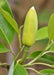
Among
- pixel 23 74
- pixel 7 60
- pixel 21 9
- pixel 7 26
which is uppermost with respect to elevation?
pixel 7 26

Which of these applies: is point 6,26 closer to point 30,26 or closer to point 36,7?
point 30,26

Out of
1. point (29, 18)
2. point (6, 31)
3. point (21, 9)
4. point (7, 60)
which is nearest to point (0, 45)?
point (6, 31)

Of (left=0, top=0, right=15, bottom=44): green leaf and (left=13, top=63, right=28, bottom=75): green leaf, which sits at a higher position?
(left=0, top=0, right=15, bottom=44): green leaf

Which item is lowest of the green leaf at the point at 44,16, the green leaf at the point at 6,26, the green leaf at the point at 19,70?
the green leaf at the point at 44,16

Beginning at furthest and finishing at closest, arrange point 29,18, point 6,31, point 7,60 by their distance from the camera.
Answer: point 7,60 → point 6,31 → point 29,18

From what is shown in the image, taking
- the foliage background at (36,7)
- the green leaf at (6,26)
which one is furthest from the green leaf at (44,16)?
the green leaf at (6,26)

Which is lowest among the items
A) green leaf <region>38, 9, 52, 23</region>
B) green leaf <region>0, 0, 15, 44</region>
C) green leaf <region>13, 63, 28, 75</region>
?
green leaf <region>38, 9, 52, 23</region>

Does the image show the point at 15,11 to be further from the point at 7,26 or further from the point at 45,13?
the point at 7,26

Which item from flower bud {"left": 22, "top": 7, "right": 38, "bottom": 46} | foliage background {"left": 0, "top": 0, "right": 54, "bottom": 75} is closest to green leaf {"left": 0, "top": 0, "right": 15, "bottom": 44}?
flower bud {"left": 22, "top": 7, "right": 38, "bottom": 46}

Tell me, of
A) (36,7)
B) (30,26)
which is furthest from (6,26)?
(36,7)

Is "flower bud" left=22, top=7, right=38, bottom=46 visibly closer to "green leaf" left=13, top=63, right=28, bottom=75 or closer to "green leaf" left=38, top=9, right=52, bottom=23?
"green leaf" left=13, top=63, right=28, bottom=75

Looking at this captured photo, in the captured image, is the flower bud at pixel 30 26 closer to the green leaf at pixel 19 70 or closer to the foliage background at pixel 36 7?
the green leaf at pixel 19 70
